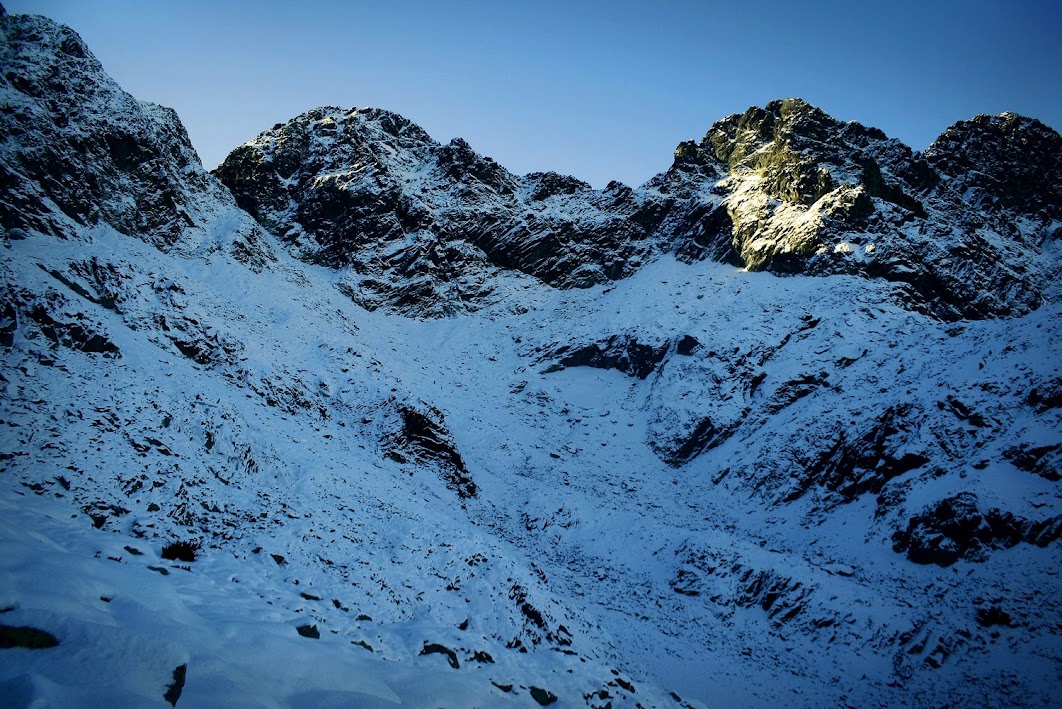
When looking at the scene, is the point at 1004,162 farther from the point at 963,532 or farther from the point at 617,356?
the point at 963,532

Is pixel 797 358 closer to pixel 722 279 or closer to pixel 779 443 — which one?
pixel 779 443

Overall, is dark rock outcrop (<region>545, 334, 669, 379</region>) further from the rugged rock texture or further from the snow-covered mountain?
the rugged rock texture

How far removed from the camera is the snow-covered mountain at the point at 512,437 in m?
12.3

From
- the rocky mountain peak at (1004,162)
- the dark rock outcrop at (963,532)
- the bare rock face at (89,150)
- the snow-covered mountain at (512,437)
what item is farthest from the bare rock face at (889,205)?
the bare rock face at (89,150)

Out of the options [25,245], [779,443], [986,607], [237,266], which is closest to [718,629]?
[986,607]

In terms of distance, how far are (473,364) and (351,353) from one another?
44.6ft

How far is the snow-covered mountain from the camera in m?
12.3

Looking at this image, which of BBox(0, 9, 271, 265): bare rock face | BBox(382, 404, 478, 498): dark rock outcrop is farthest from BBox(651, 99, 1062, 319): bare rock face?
BBox(0, 9, 271, 265): bare rock face

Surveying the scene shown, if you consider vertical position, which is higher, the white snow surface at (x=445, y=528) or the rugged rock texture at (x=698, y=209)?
the rugged rock texture at (x=698, y=209)

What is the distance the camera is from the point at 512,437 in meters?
38.9

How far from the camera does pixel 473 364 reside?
49312 millimetres

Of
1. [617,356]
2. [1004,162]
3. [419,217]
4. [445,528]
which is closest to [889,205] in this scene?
[1004,162]

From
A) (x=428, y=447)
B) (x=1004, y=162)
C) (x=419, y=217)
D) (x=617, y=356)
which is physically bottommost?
(x=428, y=447)

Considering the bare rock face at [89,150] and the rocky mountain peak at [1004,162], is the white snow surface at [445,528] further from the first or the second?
the rocky mountain peak at [1004,162]
